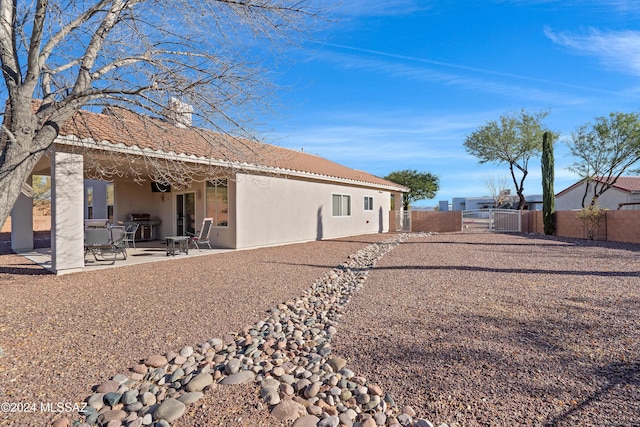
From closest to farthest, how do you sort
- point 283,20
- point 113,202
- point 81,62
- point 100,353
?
point 100,353
point 81,62
point 283,20
point 113,202

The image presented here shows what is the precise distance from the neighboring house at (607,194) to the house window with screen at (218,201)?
25379mm

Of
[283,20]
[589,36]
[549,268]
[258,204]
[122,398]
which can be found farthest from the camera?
[258,204]

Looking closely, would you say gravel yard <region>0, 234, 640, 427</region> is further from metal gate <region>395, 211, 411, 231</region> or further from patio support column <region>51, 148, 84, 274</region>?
metal gate <region>395, 211, 411, 231</region>

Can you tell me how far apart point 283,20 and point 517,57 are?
30.5 ft

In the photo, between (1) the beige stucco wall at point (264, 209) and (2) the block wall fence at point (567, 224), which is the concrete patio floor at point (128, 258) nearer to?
(1) the beige stucco wall at point (264, 209)

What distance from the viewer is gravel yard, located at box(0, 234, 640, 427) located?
2.63 m

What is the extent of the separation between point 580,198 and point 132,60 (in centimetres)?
3742

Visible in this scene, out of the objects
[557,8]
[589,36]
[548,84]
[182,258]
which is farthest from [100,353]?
[548,84]

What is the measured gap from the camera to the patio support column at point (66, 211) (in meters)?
7.41

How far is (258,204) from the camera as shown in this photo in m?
12.5

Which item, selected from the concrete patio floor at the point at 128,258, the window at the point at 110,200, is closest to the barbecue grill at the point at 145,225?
the window at the point at 110,200

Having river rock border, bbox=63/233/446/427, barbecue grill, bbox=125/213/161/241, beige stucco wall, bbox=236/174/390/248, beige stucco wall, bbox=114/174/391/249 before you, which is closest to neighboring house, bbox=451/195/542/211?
beige stucco wall, bbox=236/174/390/248

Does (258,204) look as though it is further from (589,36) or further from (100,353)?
(589,36)

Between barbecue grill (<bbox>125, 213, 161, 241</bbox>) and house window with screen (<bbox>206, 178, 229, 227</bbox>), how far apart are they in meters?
4.17
